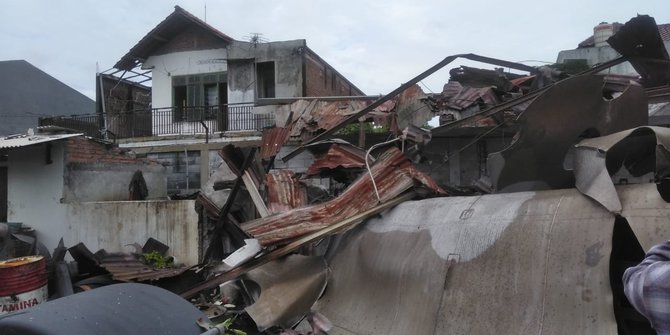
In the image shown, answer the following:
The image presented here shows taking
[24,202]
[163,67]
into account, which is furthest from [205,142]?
[24,202]

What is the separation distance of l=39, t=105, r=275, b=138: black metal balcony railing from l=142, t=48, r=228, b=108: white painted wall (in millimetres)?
970

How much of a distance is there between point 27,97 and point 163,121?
10.5 m

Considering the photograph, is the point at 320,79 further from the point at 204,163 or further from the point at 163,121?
the point at 163,121

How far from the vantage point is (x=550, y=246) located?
295 centimetres

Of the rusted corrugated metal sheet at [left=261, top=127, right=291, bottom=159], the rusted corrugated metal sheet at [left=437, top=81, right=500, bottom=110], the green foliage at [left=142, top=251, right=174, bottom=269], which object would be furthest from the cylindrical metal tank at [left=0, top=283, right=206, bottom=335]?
the green foliage at [left=142, top=251, right=174, bottom=269]

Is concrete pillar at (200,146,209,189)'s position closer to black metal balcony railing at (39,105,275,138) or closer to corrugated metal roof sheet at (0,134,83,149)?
black metal balcony railing at (39,105,275,138)

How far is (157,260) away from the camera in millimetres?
9227

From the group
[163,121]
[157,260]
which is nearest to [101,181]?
[157,260]

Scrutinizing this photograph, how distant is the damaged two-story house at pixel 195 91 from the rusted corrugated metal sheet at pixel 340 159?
11.6 metres

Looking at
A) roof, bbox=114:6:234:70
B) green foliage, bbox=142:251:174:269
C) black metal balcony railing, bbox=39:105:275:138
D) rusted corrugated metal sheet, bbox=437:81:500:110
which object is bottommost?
green foliage, bbox=142:251:174:269

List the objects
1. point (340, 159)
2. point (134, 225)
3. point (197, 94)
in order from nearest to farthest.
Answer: point (340, 159) → point (134, 225) → point (197, 94)

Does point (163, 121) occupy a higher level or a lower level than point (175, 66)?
lower

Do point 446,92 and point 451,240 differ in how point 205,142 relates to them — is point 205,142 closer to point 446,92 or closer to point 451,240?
point 446,92

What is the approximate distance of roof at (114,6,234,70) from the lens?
1916cm
